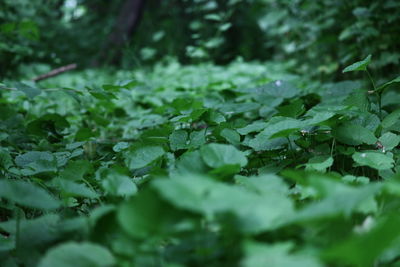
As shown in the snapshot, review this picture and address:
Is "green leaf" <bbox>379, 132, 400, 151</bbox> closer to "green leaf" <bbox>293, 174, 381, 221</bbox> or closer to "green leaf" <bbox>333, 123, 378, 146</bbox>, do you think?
"green leaf" <bbox>333, 123, 378, 146</bbox>

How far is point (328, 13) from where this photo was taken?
Answer: 126 inches

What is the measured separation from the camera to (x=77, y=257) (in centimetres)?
61

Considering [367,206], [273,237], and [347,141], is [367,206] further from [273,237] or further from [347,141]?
[347,141]

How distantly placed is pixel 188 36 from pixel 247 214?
587 cm

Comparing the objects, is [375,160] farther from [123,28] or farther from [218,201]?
[123,28]

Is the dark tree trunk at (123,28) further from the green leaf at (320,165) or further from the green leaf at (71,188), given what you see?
the green leaf at (71,188)

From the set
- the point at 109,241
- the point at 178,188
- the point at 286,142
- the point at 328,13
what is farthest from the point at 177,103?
the point at 328,13

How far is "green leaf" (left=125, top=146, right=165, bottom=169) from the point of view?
3.55 feet

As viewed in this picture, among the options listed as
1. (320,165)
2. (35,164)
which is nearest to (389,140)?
(320,165)

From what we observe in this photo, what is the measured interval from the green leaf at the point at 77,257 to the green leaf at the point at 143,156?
46 centimetres

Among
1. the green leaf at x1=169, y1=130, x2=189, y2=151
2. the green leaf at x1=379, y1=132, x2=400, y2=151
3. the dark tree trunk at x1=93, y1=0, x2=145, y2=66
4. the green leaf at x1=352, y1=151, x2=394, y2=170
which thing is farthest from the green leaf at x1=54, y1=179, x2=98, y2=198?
the dark tree trunk at x1=93, y1=0, x2=145, y2=66

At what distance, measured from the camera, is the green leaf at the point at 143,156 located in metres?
1.08

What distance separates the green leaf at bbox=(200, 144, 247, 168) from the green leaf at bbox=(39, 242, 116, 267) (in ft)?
1.00

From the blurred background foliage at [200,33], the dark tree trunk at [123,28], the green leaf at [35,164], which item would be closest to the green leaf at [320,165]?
the green leaf at [35,164]
